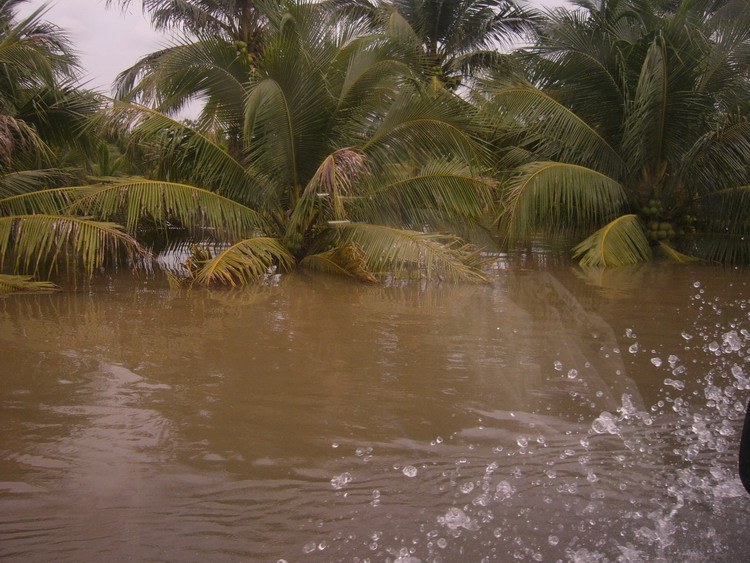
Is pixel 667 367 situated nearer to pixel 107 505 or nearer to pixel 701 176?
pixel 107 505

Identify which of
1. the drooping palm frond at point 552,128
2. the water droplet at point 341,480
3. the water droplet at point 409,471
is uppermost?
the drooping palm frond at point 552,128

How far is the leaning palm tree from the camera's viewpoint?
26.5ft

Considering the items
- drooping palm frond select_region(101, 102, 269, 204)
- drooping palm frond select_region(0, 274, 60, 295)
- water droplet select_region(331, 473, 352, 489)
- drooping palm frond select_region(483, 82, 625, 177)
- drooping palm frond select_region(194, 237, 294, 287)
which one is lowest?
water droplet select_region(331, 473, 352, 489)

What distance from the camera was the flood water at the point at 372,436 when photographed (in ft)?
7.74

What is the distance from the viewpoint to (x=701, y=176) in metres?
10.4

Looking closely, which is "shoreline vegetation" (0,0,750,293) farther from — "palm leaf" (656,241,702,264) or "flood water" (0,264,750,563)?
"flood water" (0,264,750,563)

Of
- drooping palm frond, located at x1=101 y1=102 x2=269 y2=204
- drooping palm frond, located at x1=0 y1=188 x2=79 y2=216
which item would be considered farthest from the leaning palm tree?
drooping palm frond, located at x1=0 y1=188 x2=79 y2=216

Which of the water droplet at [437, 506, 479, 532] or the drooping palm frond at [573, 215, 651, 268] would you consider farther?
the drooping palm frond at [573, 215, 651, 268]

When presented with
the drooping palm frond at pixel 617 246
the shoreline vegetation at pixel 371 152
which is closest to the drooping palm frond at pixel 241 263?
the shoreline vegetation at pixel 371 152

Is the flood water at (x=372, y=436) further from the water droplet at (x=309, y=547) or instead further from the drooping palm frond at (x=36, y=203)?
the drooping palm frond at (x=36, y=203)

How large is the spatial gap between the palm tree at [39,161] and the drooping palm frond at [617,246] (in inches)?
237

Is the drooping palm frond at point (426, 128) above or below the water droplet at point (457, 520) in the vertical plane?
above

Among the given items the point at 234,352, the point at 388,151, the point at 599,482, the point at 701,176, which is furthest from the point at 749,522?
the point at 701,176

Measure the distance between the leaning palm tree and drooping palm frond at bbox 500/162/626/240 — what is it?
28.2 inches
